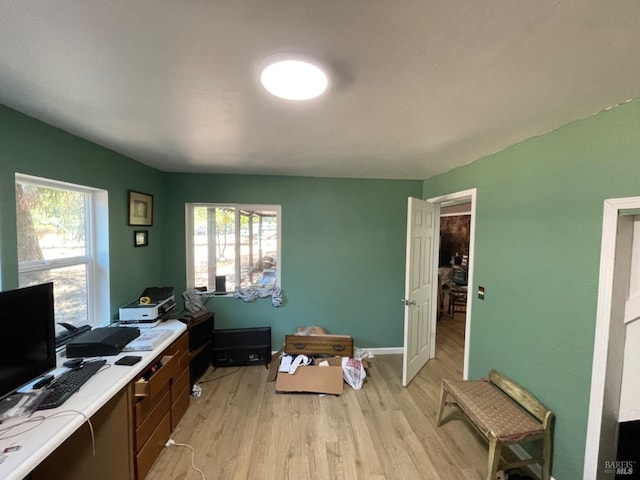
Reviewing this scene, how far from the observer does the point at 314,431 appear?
2098 millimetres

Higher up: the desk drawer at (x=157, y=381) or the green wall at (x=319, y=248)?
the green wall at (x=319, y=248)

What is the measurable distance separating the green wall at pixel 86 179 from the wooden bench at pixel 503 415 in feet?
9.65

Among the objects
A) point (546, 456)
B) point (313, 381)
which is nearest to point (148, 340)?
point (313, 381)

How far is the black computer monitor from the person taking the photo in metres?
1.18

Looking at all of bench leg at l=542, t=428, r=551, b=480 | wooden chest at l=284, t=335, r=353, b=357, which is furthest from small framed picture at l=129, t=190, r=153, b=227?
bench leg at l=542, t=428, r=551, b=480

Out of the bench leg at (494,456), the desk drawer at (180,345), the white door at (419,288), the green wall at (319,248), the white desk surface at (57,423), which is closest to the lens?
the white desk surface at (57,423)

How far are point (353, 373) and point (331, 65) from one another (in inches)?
108

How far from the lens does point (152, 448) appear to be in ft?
5.74

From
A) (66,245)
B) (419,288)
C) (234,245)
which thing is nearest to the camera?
(66,245)

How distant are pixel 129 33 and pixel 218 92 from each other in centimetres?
41

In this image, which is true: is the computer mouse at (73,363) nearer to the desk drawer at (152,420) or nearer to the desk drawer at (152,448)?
the desk drawer at (152,420)

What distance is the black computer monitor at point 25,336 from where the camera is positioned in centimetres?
118

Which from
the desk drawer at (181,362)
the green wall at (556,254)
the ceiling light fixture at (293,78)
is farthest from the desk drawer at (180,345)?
the green wall at (556,254)

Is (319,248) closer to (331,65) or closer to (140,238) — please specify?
(140,238)
